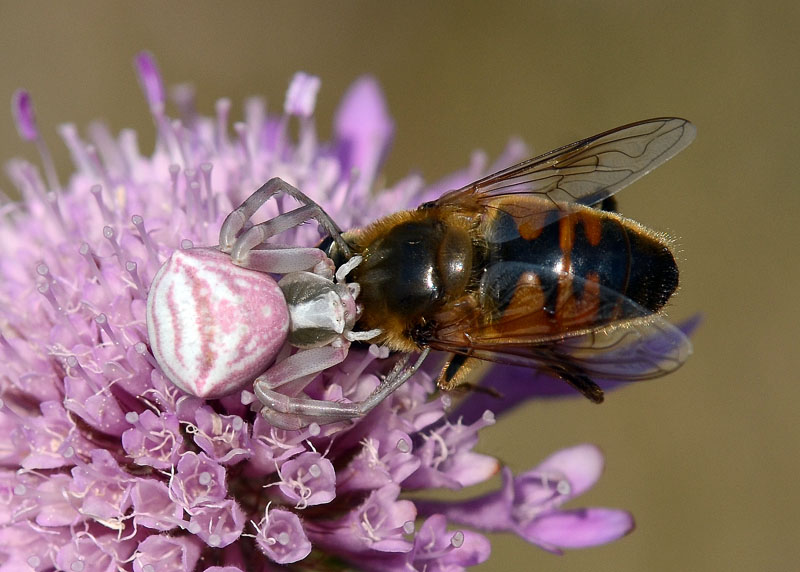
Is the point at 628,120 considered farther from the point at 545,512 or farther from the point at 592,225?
the point at 592,225

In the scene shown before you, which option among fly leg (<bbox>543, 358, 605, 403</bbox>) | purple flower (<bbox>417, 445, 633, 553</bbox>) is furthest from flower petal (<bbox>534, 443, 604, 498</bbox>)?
fly leg (<bbox>543, 358, 605, 403</bbox>)

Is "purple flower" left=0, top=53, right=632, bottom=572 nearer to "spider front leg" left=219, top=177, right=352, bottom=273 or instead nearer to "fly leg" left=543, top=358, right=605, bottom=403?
"spider front leg" left=219, top=177, right=352, bottom=273

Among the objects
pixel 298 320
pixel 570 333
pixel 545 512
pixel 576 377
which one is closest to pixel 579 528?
pixel 545 512

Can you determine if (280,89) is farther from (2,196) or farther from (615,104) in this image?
(2,196)

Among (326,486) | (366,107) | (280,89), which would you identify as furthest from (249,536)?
(280,89)

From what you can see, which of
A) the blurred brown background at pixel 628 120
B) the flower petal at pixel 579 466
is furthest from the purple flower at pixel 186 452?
the blurred brown background at pixel 628 120

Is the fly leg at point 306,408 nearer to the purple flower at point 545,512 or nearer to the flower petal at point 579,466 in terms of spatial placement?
the purple flower at point 545,512
